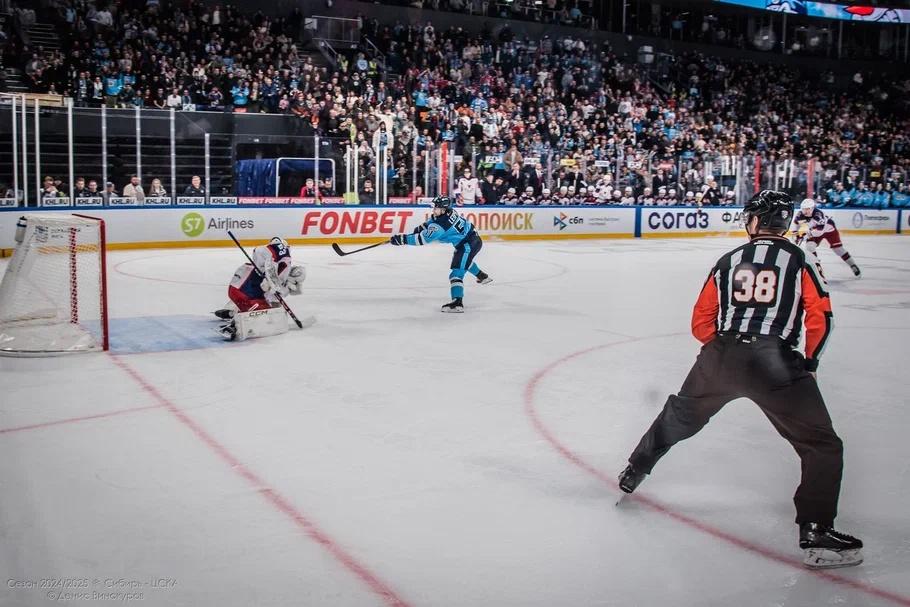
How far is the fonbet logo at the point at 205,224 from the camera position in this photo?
16609mm

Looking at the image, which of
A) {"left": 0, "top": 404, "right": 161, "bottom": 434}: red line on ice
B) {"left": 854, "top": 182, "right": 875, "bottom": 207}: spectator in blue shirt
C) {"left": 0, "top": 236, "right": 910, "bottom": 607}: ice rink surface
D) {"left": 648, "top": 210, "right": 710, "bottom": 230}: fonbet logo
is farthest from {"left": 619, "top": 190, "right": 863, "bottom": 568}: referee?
{"left": 854, "top": 182, "right": 875, "bottom": 207}: spectator in blue shirt

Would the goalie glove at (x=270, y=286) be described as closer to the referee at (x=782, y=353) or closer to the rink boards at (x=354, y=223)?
the referee at (x=782, y=353)

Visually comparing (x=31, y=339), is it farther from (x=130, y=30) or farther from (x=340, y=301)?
(x=130, y=30)

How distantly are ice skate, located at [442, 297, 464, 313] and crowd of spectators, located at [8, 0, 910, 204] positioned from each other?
8.82m

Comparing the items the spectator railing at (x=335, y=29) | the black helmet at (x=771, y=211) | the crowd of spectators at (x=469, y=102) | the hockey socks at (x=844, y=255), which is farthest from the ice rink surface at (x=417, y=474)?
the spectator railing at (x=335, y=29)

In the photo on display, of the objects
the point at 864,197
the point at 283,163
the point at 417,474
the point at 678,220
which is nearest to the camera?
the point at 417,474

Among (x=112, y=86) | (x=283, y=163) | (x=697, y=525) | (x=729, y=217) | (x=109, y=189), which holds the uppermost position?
(x=112, y=86)

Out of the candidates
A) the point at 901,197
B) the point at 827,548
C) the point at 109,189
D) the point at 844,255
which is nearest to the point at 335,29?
the point at 109,189

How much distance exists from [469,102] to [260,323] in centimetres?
1677

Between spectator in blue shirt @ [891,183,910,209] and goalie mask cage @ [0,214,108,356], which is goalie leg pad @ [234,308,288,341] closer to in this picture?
goalie mask cage @ [0,214,108,356]

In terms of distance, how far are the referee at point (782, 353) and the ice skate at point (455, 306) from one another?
19.6 feet

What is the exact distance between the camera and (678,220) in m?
22.6

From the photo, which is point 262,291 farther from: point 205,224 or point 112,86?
point 112,86

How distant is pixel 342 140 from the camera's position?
1788cm
